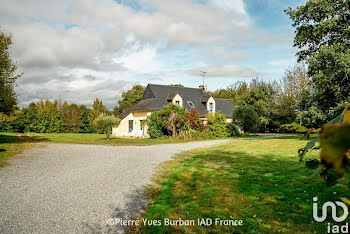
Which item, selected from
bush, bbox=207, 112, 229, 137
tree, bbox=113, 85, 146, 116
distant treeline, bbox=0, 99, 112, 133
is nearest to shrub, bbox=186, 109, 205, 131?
bush, bbox=207, 112, 229, 137

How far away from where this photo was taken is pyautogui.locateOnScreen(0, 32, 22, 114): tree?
15984mm

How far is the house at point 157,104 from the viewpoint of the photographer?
2820 cm

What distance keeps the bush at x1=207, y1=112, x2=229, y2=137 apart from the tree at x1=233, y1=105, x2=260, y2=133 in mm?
3918

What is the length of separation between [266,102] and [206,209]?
3288 centimetres

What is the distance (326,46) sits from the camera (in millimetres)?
15031

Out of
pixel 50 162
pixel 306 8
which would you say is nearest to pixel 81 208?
pixel 50 162

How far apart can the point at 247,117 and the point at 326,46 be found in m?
15.0

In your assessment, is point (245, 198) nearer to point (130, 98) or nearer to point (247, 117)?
point (247, 117)

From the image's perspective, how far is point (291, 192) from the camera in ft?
17.3

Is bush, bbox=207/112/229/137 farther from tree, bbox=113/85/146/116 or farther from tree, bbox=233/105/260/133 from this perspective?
tree, bbox=113/85/146/116

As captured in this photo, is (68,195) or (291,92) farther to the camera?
(291,92)

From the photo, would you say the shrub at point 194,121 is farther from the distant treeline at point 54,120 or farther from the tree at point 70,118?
the tree at point 70,118

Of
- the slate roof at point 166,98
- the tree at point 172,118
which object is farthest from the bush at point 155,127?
the slate roof at point 166,98

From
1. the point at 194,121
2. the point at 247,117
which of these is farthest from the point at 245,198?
the point at 247,117
